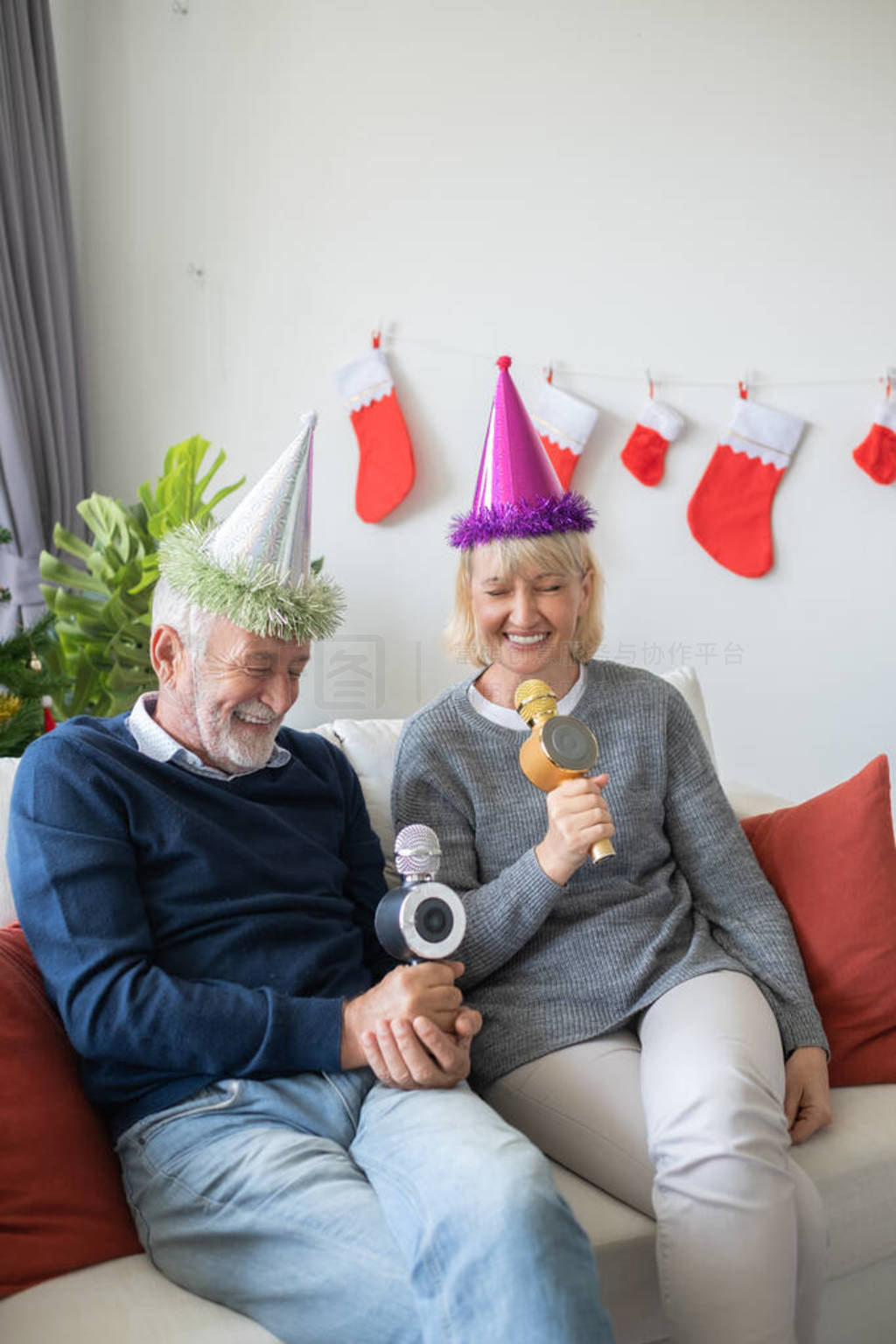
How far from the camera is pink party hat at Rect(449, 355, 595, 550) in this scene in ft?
6.04

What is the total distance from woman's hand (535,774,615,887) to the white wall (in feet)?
5.96

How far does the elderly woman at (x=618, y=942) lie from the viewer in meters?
1.37

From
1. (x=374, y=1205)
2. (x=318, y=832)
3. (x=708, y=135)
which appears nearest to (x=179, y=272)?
(x=708, y=135)

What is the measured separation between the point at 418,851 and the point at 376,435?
1.99 metres

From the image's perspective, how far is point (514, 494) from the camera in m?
1.86

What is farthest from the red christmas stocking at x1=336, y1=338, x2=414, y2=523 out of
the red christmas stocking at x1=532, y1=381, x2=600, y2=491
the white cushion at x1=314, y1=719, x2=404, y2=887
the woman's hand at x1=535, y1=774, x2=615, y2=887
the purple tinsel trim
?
the woman's hand at x1=535, y1=774, x2=615, y2=887

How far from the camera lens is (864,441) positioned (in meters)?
3.14

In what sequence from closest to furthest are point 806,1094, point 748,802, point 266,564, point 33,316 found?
point 266,564
point 806,1094
point 748,802
point 33,316

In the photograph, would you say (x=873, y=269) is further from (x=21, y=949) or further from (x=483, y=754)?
(x=21, y=949)

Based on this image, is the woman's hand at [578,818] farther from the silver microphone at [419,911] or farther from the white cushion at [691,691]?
the white cushion at [691,691]

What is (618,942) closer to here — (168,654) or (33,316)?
(168,654)

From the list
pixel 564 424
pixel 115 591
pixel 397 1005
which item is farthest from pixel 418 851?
pixel 564 424

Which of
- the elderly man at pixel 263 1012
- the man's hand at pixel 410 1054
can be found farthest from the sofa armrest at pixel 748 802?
the man's hand at pixel 410 1054

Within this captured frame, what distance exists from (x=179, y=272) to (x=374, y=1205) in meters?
2.72
